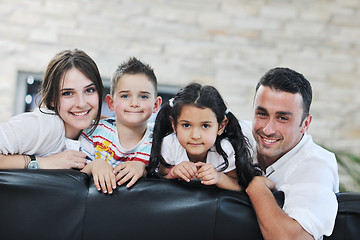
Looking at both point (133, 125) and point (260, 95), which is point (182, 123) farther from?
point (260, 95)

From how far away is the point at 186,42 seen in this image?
11.6ft

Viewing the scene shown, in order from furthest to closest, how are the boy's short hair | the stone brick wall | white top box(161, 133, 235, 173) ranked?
1. the stone brick wall
2. the boy's short hair
3. white top box(161, 133, 235, 173)

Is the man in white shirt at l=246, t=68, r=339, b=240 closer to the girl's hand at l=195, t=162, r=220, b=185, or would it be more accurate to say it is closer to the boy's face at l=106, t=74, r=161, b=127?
the girl's hand at l=195, t=162, r=220, b=185

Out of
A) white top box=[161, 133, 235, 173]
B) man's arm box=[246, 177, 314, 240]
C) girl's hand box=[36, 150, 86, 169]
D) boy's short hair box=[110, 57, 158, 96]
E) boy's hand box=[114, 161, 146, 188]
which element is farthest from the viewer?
boy's short hair box=[110, 57, 158, 96]

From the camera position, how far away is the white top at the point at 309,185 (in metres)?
1.28

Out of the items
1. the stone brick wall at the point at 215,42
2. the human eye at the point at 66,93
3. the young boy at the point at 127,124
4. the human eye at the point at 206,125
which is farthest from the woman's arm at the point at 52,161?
the stone brick wall at the point at 215,42

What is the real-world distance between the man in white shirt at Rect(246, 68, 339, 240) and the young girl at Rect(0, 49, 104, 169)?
2.10 ft

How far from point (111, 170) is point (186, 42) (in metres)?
2.28

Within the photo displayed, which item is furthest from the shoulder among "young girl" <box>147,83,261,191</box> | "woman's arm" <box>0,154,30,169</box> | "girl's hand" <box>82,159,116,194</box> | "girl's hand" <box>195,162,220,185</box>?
"woman's arm" <box>0,154,30,169</box>

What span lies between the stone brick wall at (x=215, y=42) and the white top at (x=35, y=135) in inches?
73.0

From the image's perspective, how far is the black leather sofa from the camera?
1326 mm

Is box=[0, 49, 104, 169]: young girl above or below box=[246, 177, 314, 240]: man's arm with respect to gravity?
above

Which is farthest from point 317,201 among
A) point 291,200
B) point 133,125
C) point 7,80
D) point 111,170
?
point 7,80

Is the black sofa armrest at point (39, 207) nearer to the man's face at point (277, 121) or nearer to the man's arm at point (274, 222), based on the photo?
the man's arm at point (274, 222)
